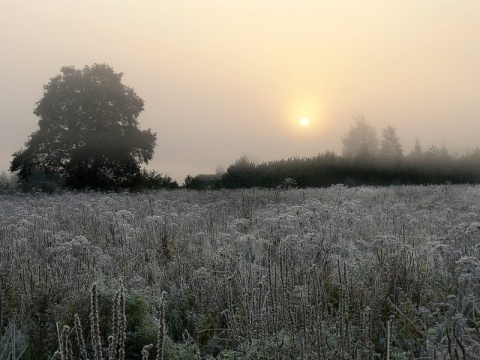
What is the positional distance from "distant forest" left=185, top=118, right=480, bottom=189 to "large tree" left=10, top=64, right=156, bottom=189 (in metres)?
6.33

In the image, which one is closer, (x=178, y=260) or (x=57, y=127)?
(x=178, y=260)

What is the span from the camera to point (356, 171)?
30344 mm

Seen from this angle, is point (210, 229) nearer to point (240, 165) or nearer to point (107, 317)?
point (107, 317)

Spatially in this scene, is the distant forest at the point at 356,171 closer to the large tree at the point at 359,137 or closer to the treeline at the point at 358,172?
the treeline at the point at 358,172

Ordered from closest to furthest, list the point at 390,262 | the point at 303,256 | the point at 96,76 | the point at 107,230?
the point at 390,262 < the point at 303,256 < the point at 107,230 < the point at 96,76

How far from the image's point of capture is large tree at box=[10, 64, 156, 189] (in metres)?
33.4

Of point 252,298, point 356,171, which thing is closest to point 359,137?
A: point 356,171

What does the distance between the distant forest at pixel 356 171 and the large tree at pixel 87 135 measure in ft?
20.8

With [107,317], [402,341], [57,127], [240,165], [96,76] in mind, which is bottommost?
[402,341]

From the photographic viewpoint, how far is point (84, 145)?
33875mm

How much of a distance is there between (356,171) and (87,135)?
1902 centimetres

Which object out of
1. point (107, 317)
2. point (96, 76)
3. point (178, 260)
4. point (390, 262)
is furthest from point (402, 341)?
point (96, 76)

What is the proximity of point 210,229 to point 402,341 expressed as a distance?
4918 millimetres

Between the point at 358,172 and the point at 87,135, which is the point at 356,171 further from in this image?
the point at 87,135
